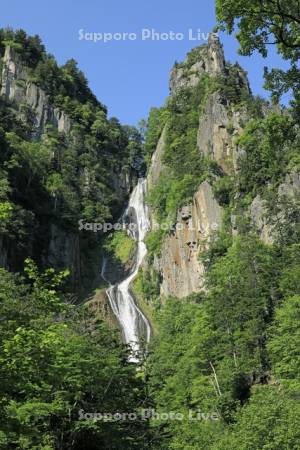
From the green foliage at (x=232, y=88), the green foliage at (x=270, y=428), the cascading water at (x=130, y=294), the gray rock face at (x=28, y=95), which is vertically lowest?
the green foliage at (x=270, y=428)

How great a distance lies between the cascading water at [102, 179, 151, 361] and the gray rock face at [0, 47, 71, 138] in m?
16.2

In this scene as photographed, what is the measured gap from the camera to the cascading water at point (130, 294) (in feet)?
163

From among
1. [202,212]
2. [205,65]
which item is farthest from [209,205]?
[205,65]

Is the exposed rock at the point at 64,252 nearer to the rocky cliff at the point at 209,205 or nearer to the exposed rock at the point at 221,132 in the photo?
the rocky cliff at the point at 209,205

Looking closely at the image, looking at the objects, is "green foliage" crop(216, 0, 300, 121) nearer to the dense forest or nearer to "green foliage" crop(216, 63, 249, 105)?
the dense forest

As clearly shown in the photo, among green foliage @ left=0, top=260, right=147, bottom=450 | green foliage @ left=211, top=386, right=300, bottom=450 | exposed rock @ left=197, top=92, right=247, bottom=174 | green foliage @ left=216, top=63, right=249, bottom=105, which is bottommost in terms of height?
green foliage @ left=211, top=386, right=300, bottom=450

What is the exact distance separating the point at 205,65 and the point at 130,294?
121 feet

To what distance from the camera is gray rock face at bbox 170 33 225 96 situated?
7300 centimetres

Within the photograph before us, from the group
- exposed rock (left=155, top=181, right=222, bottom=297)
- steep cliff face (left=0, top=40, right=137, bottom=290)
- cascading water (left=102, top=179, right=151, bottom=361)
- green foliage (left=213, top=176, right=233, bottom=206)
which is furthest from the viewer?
steep cliff face (left=0, top=40, right=137, bottom=290)

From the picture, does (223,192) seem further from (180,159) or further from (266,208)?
(180,159)

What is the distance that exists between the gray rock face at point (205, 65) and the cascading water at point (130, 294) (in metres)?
16.9

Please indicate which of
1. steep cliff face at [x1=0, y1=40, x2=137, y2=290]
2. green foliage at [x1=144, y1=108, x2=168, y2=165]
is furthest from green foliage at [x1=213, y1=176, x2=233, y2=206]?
green foliage at [x1=144, y1=108, x2=168, y2=165]

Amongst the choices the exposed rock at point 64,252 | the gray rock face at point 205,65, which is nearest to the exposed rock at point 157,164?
the gray rock face at point 205,65

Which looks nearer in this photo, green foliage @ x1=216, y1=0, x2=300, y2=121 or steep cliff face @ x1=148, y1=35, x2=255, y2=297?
green foliage @ x1=216, y1=0, x2=300, y2=121
